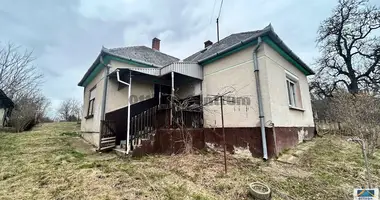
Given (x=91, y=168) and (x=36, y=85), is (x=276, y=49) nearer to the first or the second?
(x=91, y=168)

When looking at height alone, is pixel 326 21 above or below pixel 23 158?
above

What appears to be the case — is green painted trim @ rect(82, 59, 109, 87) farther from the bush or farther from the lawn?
the bush

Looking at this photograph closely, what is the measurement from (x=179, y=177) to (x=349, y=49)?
1969 cm

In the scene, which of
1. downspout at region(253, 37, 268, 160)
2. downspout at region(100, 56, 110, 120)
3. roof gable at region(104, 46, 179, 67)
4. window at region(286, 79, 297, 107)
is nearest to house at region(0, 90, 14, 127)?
roof gable at region(104, 46, 179, 67)

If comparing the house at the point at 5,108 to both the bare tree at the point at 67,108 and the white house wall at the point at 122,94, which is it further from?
the bare tree at the point at 67,108

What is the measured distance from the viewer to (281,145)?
5.24 meters

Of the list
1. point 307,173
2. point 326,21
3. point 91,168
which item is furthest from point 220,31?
Answer: point 326,21

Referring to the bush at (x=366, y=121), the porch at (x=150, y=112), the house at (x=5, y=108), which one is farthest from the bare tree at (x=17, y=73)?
the bush at (x=366, y=121)

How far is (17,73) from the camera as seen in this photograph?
15125 mm

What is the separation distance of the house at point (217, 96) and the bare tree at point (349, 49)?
11240 mm

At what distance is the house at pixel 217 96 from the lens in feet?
17.6

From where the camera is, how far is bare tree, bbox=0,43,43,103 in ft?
47.3

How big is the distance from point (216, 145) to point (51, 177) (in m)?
4.49

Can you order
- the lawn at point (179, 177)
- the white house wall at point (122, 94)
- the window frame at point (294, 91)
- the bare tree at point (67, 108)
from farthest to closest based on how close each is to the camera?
1. the bare tree at point (67, 108)
2. the window frame at point (294, 91)
3. the white house wall at point (122, 94)
4. the lawn at point (179, 177)
